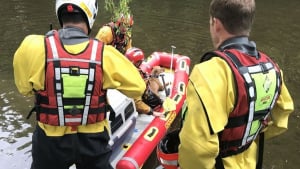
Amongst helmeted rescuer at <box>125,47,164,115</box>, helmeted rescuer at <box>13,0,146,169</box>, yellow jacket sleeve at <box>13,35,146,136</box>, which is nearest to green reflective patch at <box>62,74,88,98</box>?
helmeted rescuer at <box>13,0,146,169</box>

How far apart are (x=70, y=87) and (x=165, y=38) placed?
700 centimetres

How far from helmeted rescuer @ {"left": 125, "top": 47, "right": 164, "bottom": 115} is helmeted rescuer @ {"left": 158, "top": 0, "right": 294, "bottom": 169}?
2670mm

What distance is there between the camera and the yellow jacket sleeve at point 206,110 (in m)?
1.96

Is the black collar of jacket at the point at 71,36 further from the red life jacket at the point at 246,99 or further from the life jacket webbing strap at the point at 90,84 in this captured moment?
the red life jacket at the point at 246,99

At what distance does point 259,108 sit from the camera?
218 cm

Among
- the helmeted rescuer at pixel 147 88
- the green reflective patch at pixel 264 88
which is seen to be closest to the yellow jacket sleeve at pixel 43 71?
the green reflective patch at pixel 264 88

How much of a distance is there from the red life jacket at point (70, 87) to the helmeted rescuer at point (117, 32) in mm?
2456

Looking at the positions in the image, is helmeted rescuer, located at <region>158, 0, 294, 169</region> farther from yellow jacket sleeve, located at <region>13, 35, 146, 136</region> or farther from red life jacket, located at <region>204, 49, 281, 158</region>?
yellow jacket sleeve, located at <region>13, 35, 146, 136</region>

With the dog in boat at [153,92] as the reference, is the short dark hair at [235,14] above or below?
above

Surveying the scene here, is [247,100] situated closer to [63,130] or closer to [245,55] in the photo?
[245,55]

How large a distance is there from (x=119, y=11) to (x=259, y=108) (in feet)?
11.8

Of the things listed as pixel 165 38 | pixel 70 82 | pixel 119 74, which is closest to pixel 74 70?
pixel 70 82

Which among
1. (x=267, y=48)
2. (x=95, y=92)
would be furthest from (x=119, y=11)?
(x=267, y=48)

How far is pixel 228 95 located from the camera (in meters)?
2.00
